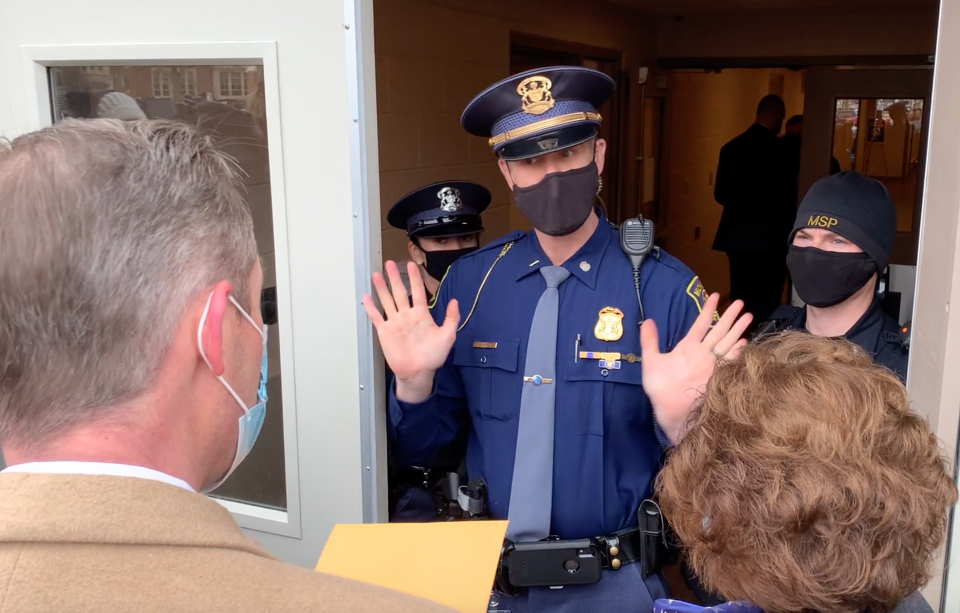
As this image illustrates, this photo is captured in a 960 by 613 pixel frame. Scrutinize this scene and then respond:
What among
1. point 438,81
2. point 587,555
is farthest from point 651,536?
point 438,81

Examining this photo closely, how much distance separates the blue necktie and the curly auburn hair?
0.65 meters

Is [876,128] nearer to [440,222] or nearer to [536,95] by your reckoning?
[440,222]

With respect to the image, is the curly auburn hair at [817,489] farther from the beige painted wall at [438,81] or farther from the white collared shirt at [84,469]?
the beige painted wall at [438,81]

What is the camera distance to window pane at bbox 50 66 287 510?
2004mm

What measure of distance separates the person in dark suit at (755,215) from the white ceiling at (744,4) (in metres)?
0.69

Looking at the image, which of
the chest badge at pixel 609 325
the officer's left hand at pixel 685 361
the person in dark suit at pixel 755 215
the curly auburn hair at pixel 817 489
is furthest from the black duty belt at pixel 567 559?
the person in dark suit at pixel 755 215

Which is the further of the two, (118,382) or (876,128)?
(876,128)

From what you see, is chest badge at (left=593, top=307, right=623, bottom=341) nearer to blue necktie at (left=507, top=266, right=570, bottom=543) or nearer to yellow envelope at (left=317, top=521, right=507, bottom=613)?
blue necktie at (left=507, top=266, right=570, bottom=543)

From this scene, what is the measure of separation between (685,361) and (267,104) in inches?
44.5

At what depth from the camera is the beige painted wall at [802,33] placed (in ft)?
18.6

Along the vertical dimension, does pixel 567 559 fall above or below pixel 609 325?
below

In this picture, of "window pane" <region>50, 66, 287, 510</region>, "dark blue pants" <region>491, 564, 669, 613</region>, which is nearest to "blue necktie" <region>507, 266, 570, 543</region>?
"dark blue pants" <region>491, 564, 669, 613</region>

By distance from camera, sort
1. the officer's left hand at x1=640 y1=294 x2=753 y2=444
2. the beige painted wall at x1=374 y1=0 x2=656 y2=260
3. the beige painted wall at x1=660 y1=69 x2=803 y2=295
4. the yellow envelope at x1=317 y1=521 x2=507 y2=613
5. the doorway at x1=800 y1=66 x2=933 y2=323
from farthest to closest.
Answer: the beige painted wall at x1=660 y1=69 x2=803 y2=295
the doorway at x1=800 y1=66 x2=933 y2=323
the beige painted wall at x1=374 y1=0 x2=656 y2=260
the officer's left hand at x1=640 y1=294 x2=753 y2=444
the yellow envelope at x1=317 y1=521 x2=507 y2=613

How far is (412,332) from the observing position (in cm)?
167
